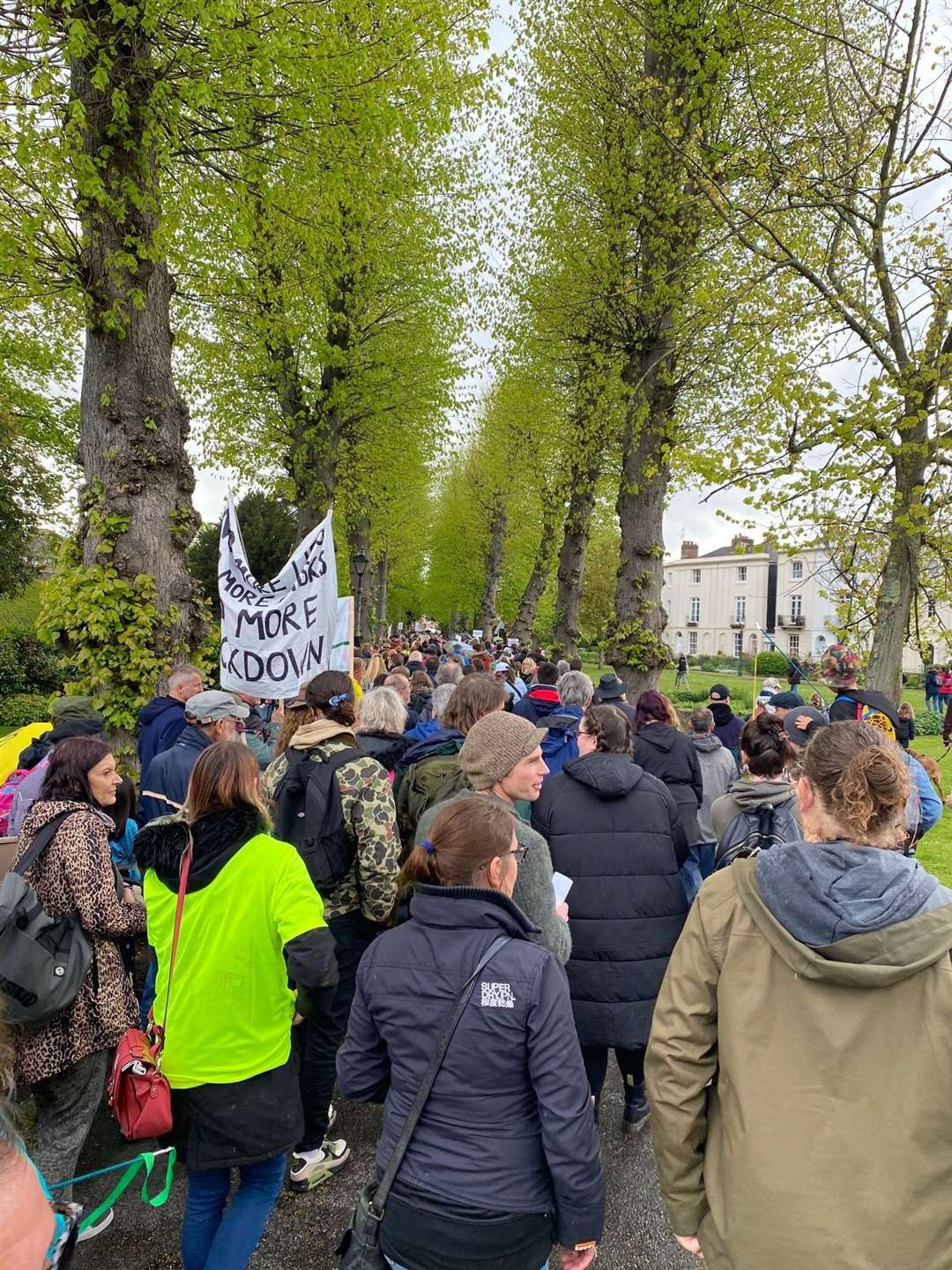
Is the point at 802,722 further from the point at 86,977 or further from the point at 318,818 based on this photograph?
the point at 86,977

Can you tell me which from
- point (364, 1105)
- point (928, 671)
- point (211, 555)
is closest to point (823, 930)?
point (364, 1105)

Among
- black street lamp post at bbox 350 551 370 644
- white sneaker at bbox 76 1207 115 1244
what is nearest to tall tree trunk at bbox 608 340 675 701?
black street lamp post at bbox 350 551 370 644

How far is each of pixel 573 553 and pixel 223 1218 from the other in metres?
16.4

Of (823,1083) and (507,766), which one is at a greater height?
(507,766)

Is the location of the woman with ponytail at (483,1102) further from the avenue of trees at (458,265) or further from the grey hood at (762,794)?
the avenue of trees at (458,265)

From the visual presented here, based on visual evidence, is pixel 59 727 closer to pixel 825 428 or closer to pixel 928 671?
pixel 825 428

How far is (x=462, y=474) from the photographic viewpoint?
124ft

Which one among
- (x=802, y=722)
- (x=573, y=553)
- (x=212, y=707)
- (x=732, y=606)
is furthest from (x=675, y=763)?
(x=732, y=606)

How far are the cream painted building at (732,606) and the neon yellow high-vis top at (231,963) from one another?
67220mm

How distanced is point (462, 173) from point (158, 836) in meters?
14.2

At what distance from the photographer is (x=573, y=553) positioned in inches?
711

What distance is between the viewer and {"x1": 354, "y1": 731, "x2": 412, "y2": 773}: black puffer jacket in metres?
4.30

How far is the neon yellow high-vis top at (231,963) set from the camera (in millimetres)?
2434

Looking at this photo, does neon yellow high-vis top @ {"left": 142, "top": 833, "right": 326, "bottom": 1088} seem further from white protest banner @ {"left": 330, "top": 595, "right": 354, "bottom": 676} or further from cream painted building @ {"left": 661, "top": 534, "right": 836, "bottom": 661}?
cream painted building @ {"left": 661, "top": 534, "right": 836, "bottom": 661}
